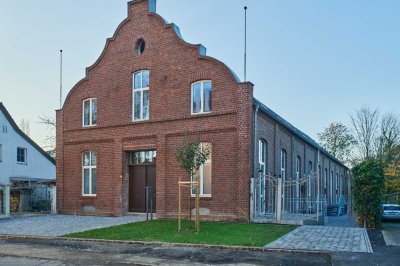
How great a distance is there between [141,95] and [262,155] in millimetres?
6777

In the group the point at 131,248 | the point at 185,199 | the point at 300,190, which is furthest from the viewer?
the point at 300,190

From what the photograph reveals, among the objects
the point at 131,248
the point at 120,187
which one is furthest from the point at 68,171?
the point at 131,248

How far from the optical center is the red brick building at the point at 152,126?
1850 cm

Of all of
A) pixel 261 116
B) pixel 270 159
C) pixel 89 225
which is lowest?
pixel 89 225

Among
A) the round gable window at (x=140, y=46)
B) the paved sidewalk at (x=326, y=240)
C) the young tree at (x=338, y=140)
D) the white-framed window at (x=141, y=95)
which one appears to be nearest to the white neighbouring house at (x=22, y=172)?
the white-framed window at (x=141, y=95)

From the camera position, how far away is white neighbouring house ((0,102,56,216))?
26859 millimetres

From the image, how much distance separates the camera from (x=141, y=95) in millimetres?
21484

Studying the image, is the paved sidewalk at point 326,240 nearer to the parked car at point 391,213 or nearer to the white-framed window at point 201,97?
the white-framed window at point 201,97

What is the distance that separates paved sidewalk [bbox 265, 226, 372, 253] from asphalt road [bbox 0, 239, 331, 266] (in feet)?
2.90

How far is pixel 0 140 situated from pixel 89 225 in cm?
1656

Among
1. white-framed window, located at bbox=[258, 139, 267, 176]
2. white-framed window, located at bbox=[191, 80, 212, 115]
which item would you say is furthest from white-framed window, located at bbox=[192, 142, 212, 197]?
white-framed window, located at bbox=[258, 139, 267, 176]

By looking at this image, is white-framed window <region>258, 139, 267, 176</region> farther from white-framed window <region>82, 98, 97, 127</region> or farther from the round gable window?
white-framed window <region>82, 98, 97, 127</region>

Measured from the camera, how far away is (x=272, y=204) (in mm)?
21250

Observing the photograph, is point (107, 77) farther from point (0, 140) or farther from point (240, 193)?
point (0, 140)
